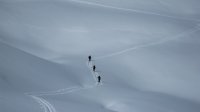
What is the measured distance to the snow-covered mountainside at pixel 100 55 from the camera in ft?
52.4

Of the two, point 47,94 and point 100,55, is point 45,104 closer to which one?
point 47,94

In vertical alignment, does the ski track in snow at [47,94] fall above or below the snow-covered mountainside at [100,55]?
below

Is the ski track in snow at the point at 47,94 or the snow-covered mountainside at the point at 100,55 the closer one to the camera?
the ski track in snow at the point at 47,94

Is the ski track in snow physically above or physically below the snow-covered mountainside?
below

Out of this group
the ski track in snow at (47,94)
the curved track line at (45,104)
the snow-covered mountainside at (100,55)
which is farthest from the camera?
the snow-covered mountainside at (100,55)

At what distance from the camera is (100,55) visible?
75.9 ft

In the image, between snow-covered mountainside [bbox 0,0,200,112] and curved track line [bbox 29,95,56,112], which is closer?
curved track line [bbox 29,95,56,112]

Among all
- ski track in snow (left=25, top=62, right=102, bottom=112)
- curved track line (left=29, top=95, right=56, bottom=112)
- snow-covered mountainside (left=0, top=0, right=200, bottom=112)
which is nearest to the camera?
curved track line (left=29, top=95, right=56, bottom=112)

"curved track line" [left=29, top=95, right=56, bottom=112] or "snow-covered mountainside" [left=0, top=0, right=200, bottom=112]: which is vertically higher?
"snow-covered mountainside" [left=0, top=0, right=200, bottom=112]

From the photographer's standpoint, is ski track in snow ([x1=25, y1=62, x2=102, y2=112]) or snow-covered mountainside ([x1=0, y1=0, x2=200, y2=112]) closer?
ski track in snow ([x1=25, y1=62, x2=102, y2=112])

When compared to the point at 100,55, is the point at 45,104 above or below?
below

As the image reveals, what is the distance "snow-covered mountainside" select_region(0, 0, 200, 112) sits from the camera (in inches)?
628

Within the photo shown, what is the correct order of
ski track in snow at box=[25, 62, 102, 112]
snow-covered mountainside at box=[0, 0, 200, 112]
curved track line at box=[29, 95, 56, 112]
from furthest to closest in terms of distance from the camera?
snow-covered mountainside at box=[0, 0, 200, 112] < ski track in snow at box=[25, 62, 102, 112] < curved track line at box=[29, 95, 56, 112]

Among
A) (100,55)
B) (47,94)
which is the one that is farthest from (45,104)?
(100,55)
